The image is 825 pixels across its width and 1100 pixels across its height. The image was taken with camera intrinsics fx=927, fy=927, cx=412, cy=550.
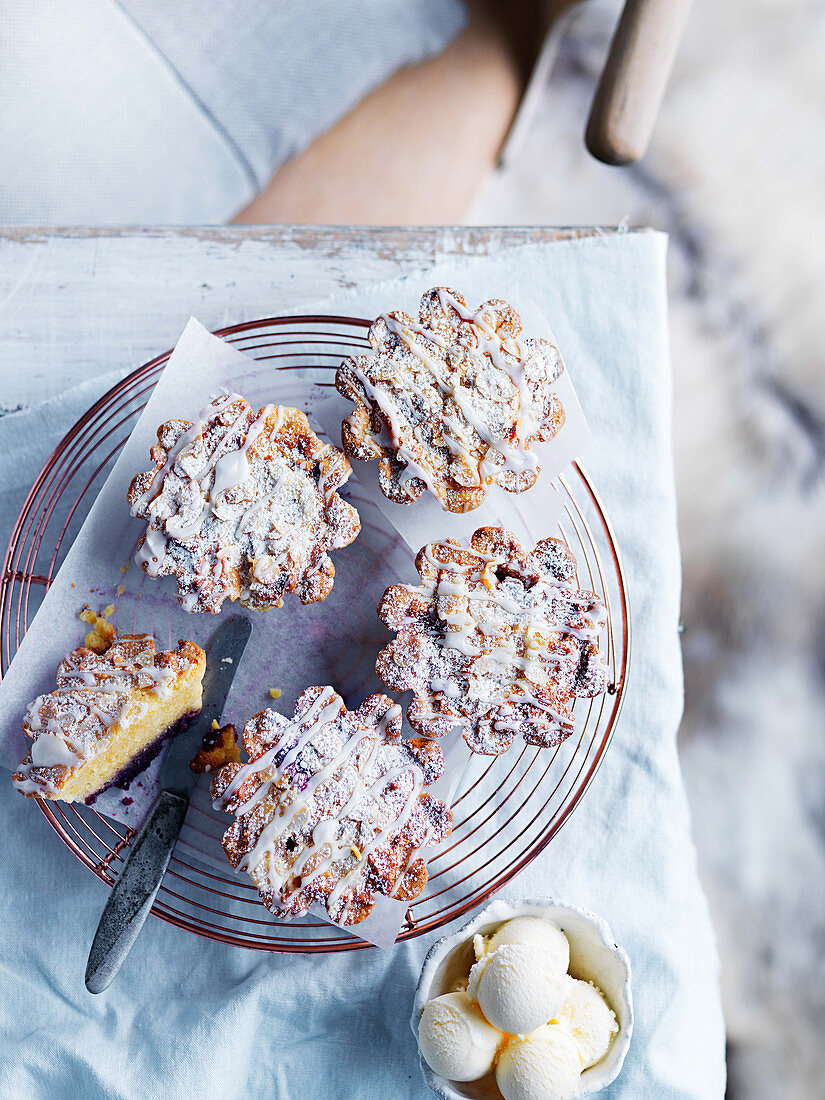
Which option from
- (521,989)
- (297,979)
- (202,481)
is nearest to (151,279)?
(202,481)

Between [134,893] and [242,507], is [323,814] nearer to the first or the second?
[134,893]

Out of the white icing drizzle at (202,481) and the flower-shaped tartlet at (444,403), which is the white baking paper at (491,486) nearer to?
the flower-shaped tartlet at (444,403)

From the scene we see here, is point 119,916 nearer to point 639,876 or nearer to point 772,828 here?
point 639,876

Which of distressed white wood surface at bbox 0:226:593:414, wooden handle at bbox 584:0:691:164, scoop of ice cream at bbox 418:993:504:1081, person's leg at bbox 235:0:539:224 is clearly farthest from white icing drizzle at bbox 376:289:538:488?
scoop of ice cream at bbox 418:993:504:1081

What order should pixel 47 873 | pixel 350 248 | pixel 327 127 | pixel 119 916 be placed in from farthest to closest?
1. pixel 327 127
2. pixel 350 248
3. pixel 47 873
4. pixel 119 916

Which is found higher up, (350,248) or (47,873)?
(350,248)

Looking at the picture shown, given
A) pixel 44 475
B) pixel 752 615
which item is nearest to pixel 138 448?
pixel 44 475

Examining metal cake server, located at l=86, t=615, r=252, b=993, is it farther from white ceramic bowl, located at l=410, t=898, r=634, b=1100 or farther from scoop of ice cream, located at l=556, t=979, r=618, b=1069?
scoop of ice cream, located at l=556, t=979, r=618, b=1069
